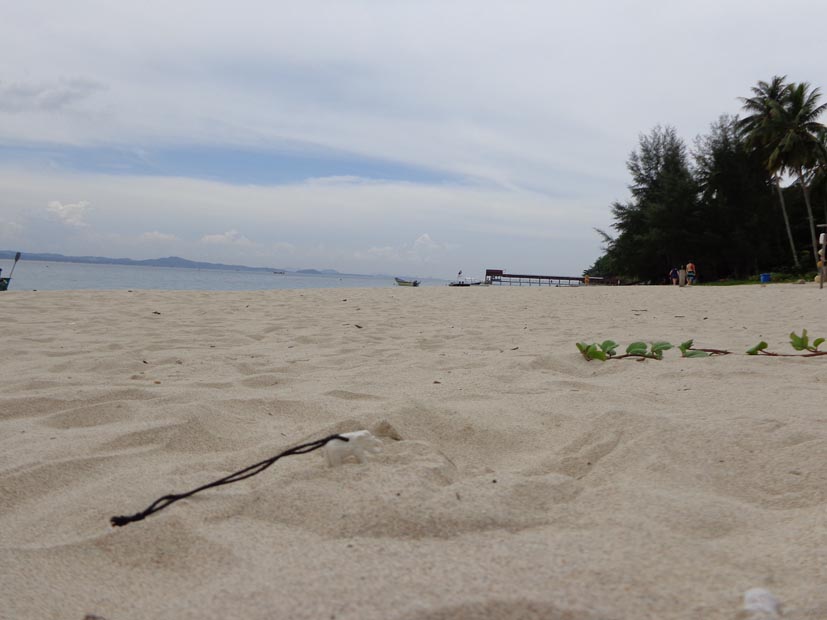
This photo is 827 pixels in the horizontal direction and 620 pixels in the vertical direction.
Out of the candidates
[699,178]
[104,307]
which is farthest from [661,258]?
[104,307]

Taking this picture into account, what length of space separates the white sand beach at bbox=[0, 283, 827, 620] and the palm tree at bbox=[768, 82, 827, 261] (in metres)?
23.9

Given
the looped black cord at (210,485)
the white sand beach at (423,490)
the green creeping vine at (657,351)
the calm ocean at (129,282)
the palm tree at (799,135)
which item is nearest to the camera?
the white sand beach at (423,490)

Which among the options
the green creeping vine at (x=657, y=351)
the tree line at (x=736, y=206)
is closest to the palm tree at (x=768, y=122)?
the tree line at (x=736, y=206)

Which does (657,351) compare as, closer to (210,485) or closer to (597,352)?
(597,352)

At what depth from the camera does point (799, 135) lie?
23.5 meters

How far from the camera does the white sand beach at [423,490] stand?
918 mm

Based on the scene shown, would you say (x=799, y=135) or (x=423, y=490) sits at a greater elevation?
(x=799, y=135)

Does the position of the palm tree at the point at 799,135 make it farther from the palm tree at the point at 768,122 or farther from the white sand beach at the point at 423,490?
the white sand beach at the point at 423,490

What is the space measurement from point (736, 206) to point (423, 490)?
29876mm

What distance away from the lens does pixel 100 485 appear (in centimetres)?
141

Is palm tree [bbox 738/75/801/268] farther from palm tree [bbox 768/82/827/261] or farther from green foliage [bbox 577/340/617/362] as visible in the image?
green foliage [bbox 577/340/617/362]

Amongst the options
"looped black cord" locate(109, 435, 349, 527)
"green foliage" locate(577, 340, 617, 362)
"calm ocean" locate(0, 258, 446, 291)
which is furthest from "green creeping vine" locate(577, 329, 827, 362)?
"calm ocean" locate(0, 258, 446, 291)

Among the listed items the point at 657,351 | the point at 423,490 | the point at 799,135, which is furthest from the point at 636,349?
the point at 799,135

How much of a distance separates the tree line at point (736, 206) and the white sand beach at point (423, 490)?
26261mm
